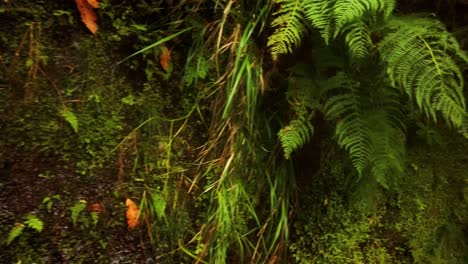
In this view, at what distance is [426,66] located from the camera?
1.78 m

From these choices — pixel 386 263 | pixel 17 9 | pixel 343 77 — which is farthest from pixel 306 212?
pixel 17 9

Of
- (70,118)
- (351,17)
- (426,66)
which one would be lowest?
(70,118)

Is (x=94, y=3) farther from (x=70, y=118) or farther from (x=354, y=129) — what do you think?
(x=354, y=129)

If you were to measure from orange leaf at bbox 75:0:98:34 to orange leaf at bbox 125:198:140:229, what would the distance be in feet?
2.67

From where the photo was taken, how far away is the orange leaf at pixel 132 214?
2.05 m

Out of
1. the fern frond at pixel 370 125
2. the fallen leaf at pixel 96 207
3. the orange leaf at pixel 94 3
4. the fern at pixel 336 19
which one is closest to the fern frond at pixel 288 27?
the fern at pixel 336 19

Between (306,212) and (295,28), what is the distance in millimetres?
967

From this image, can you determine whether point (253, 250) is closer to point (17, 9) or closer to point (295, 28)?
point (295, 28)

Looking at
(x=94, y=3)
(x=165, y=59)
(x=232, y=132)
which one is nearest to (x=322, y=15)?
(x=232, y=132)

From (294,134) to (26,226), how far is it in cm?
115

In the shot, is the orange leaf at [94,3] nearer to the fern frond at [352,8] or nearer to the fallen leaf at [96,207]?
the fallen leaf at [96,207]

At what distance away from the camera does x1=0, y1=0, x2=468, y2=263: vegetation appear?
1881 millimetres

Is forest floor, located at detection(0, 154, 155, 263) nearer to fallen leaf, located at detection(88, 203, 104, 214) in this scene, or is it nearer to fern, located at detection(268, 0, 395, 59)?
fallen leaf, located at detection(88, 203, 104, 214)

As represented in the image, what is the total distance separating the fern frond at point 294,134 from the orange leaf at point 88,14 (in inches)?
39.5
